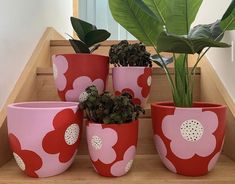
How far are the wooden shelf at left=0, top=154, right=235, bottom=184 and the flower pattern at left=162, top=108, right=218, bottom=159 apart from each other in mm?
65

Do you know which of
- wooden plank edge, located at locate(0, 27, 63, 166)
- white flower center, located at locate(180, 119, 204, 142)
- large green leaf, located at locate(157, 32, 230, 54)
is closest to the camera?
large green leaf, located at locate(157, 32, 230, 54)

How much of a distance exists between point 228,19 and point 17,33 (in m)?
0.78

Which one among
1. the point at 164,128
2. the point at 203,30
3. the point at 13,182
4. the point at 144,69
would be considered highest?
→ the point at 203,30

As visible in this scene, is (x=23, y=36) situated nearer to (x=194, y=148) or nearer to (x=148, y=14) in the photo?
(x=148, y=14)

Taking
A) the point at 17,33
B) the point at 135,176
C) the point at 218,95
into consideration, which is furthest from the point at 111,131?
the point at 17,33

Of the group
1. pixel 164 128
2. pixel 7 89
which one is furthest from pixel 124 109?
pixel 7 89

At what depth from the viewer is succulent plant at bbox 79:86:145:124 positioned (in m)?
0.69

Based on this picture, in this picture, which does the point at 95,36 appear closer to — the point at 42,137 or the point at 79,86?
the point at 79,86

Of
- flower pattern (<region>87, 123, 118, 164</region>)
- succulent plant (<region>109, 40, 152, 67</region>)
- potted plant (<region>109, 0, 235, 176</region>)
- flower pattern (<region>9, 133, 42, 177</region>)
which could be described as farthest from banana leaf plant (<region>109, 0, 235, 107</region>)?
flower pattern (<region>9, 133, 42, 177</region>)

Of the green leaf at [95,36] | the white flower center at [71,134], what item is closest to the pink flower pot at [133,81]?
the green leaf at [95,36]

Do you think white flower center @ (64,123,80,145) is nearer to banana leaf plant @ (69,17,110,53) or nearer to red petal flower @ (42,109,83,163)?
red petal flower @ (42,109,83,163)

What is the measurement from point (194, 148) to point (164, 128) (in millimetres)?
93

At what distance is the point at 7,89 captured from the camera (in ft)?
3.16

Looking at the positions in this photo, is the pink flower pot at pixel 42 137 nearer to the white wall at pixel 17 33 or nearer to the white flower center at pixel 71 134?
the white flower center at pixel 71 134
